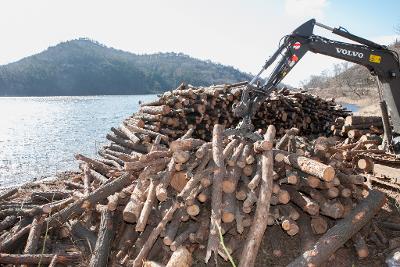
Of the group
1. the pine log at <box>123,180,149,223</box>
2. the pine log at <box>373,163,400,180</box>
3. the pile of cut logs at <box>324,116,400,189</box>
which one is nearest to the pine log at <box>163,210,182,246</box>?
the pine log at <box>123,180,149,223</box>

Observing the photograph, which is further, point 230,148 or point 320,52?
point 320,52

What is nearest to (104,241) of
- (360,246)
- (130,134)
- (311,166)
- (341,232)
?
(311,166)

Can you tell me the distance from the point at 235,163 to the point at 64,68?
521 feet

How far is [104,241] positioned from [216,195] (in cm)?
210

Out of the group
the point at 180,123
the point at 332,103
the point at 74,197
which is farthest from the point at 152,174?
the point at 332,103

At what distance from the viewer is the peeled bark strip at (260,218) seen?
195 inches

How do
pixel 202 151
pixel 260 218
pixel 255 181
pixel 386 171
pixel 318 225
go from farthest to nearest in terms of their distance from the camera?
pixel 386 171 → pixel 202 151 → pixel 318 225 → pixel 255 181 → pixel 260 218

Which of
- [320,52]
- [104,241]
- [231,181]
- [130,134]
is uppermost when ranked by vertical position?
[320,52]

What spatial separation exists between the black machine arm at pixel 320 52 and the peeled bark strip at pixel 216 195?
245 centimetres

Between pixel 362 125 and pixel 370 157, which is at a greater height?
pixel 362 125

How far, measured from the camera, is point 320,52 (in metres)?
9.94

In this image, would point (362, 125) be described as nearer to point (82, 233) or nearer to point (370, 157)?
point (370, 157)

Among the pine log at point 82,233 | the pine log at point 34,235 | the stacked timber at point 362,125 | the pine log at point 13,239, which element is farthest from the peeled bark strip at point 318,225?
the stacked timber at point 362,125

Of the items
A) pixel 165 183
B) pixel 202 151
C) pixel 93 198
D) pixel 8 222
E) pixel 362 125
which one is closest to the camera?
pixel 165 183
